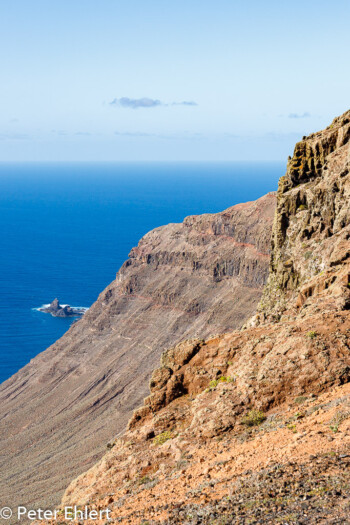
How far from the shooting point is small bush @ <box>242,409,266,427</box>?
2377 cm

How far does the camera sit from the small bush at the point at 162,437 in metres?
25.8

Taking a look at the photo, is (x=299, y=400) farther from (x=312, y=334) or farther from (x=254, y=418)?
(x=312, y=334)

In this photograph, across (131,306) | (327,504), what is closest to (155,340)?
(131,306)

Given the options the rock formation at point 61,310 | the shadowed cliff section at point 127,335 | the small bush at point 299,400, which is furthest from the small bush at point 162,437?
the rock formation at point 61,310

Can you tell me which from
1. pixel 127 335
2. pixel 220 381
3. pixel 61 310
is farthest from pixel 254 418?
pixel 61 310

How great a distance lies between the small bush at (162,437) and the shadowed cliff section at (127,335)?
52.8 metres

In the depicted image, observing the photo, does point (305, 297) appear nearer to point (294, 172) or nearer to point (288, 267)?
point (288, 267)

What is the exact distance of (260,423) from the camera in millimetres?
23625

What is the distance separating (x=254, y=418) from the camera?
23938 millimetres

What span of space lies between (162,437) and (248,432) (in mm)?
4586

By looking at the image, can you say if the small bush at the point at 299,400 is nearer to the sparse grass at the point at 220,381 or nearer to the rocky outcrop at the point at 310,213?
the sparse grass at the point at 220,381

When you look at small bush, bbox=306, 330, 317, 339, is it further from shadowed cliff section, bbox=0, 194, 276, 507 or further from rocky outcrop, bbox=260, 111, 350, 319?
shadowed cliff section, bbox=0, 194, 276, 507

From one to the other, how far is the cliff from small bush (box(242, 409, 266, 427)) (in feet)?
0.14

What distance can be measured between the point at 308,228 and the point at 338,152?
21.3ft
